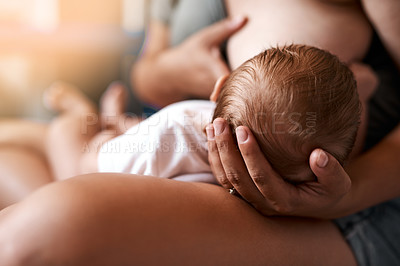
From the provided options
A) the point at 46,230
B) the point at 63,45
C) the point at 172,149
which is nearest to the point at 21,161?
the point at 172,149

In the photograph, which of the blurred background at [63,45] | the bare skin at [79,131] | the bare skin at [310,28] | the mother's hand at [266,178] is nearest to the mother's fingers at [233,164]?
the mother's hand at [266,178]

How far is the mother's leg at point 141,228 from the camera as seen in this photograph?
0.44 meters

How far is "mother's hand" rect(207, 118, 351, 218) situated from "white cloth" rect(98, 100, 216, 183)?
8cm

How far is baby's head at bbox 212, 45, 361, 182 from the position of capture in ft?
1.74

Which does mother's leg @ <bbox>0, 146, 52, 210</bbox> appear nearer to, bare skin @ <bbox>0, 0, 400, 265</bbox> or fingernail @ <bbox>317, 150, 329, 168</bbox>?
bare skin @ <bbox>0, 0, 400, 265</bbox>

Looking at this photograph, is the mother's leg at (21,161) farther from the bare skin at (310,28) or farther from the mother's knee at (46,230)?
the bare skin at (310,28)

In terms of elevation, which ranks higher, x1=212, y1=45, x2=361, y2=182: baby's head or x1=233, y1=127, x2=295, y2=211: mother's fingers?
x1=212, y1=45, x2=361, y2=182: baby's head

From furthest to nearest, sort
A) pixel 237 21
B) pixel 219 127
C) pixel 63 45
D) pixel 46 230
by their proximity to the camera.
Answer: pixel 63 45 < pixel 237 21 < pixel 219 127 < pixel 46 230

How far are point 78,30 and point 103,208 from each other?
138 cm

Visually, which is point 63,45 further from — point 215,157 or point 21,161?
point 215,157

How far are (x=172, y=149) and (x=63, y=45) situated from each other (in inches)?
47.1

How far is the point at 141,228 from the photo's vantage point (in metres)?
0.48

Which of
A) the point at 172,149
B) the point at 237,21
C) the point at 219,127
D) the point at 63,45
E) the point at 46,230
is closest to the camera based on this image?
the point at 46,230

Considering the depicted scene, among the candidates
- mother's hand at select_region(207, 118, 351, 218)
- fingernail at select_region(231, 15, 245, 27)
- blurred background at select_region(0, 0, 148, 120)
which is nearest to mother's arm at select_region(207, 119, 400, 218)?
mother's hand at select_region(207, 118, 351, 218)
